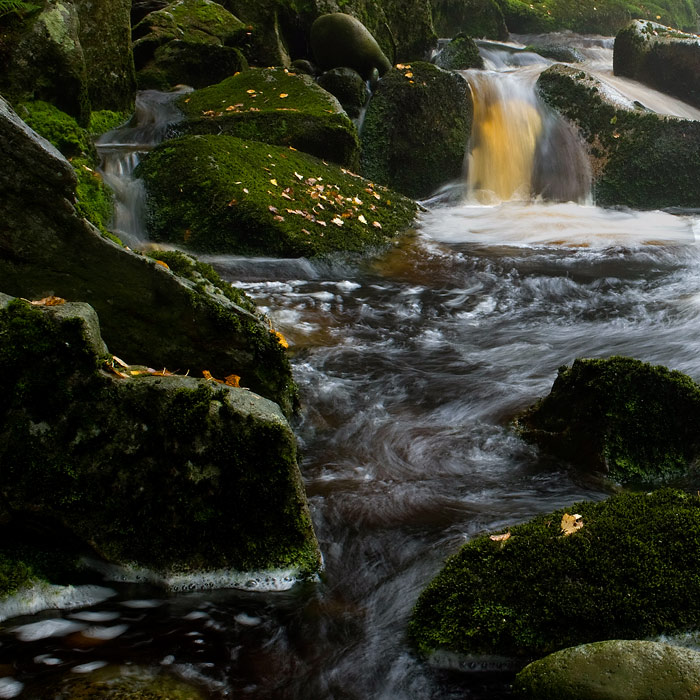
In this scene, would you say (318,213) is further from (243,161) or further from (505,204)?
(505,204)

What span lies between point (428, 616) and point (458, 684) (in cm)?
30

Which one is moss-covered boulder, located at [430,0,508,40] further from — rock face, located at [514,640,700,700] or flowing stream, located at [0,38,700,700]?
rock face, located at [514,640,700,700]

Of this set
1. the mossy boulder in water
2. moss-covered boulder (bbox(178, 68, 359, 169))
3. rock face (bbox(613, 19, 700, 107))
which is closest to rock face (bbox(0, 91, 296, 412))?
moss-covered boulder (bbox(178, 68, 359, 169))

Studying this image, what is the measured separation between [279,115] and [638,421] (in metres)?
7.71

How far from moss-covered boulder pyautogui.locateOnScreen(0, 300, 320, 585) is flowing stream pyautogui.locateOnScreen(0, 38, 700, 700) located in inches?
8.5

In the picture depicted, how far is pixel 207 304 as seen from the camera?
426 centimetres

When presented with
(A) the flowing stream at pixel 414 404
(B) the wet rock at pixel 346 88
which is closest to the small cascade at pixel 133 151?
(A) the flowing stream at pixel 414 404

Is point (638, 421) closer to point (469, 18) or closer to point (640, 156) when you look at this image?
point (640, 156)

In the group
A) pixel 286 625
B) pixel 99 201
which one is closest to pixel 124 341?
pixel 286 625

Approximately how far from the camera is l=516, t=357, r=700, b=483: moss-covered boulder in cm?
413

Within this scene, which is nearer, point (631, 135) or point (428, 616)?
point (428, 616)

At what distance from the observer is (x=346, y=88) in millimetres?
11953

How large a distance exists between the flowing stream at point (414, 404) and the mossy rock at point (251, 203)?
1.04 feet

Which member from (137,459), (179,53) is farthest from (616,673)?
(179,53)
